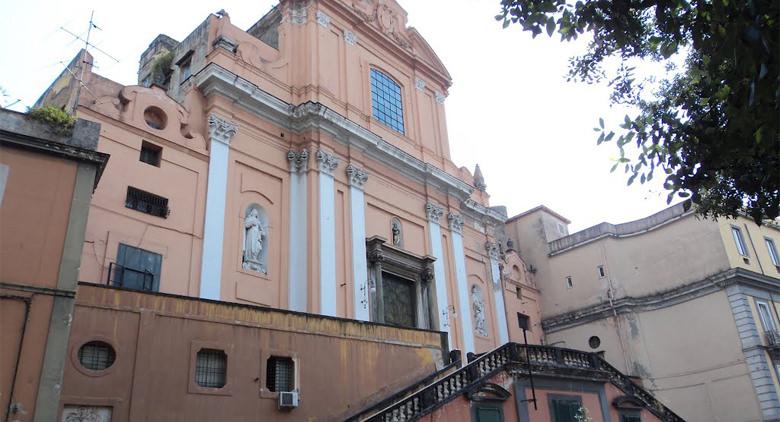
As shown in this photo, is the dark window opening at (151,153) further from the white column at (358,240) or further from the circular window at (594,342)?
the circular window at (594,342)

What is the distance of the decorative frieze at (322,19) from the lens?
20.5 m

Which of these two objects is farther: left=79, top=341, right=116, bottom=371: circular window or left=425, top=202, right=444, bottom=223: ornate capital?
left=425, top=202, right=444, bottom=223: ornate capital

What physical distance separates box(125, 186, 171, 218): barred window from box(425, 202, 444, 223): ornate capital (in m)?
9.03

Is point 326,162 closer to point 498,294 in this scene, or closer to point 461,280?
point 461,280

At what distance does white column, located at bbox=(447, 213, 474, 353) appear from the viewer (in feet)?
67.9

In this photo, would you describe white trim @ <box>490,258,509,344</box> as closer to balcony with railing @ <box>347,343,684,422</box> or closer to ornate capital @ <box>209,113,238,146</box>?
balcony with railing @ <box>347,343,684,422</box>

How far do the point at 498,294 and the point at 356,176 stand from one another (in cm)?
782

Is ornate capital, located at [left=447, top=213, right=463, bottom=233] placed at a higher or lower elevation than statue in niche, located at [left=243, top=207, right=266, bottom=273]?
higher

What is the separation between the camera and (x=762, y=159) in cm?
734

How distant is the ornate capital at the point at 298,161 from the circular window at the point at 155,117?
3635mm

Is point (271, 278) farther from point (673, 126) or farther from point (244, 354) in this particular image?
point (673, 126)

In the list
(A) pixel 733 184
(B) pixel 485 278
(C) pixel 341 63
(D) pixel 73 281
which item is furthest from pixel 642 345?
(D) pixel 73 281

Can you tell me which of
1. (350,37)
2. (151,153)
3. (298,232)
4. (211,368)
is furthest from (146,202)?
(350,37)

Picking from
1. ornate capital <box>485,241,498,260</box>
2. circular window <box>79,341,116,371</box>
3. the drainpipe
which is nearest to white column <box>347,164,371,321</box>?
ornate capital <box>485,241,498,260</box>
